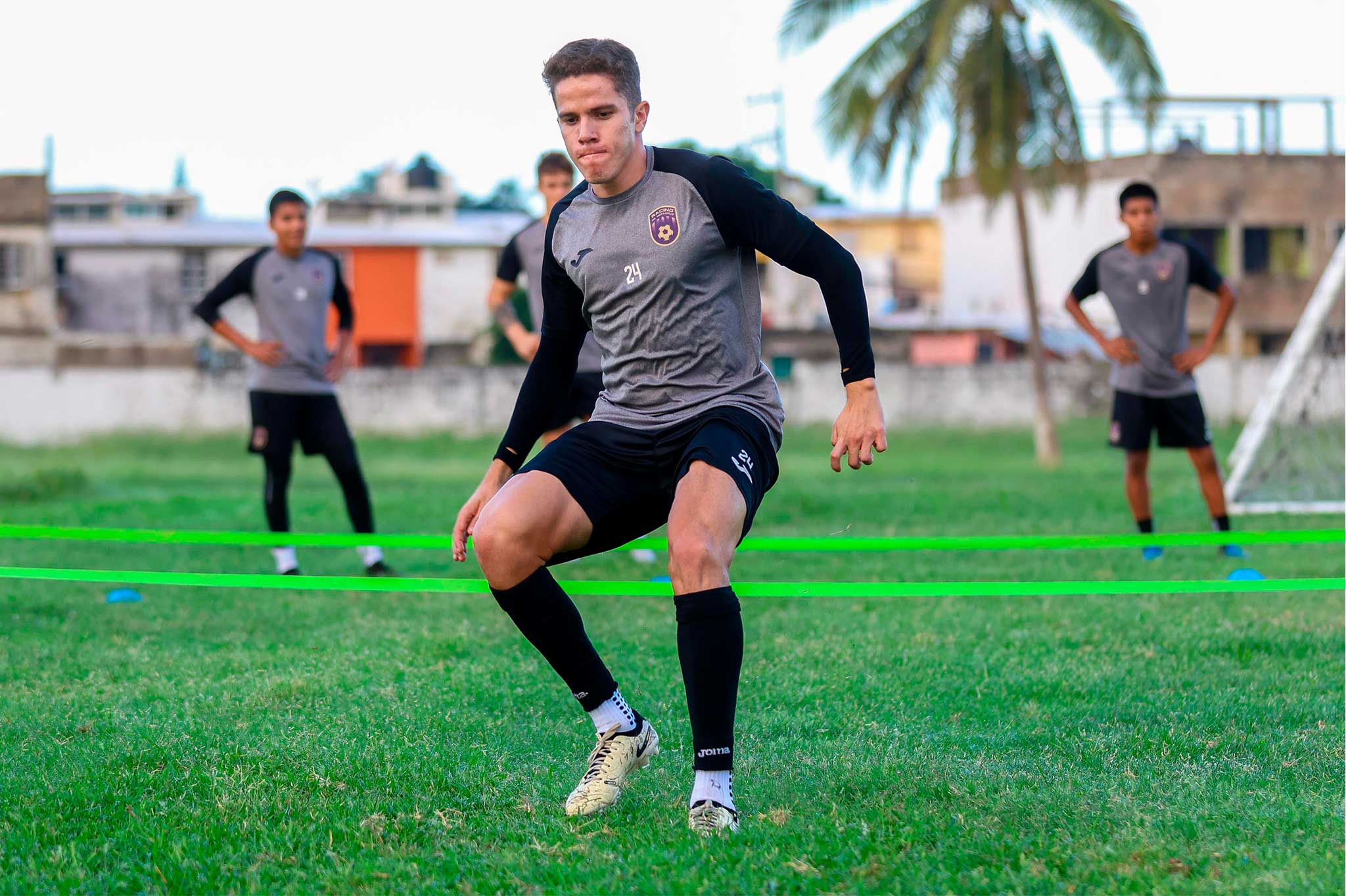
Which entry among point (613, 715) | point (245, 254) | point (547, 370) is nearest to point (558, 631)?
point (613, 715)

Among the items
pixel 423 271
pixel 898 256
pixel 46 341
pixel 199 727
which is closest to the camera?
pixel 199 727

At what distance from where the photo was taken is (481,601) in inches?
324

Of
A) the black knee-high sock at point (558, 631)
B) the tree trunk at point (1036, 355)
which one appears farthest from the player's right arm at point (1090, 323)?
the tree trunk at point (1036, 355)

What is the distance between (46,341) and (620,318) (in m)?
43.5

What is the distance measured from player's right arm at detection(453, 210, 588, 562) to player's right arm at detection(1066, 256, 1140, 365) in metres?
5.63

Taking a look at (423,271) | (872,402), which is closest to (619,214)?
(872,402)

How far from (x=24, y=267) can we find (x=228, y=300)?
37492 mm

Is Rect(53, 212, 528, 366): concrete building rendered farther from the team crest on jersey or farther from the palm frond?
the team crest on jersey

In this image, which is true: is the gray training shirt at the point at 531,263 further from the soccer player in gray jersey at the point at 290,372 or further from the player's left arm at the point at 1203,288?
the player's left arm at the point at 1203,288

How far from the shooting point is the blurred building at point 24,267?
4281cm

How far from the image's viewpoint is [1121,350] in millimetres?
9344

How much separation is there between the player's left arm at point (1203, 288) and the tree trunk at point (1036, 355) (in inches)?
622

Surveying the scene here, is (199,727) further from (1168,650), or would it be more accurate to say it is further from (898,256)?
(898,256)

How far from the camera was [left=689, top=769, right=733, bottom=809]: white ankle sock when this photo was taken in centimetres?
363
